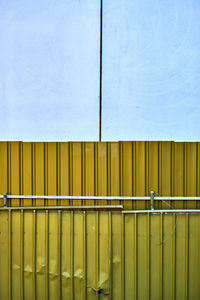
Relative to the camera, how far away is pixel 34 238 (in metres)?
2.52

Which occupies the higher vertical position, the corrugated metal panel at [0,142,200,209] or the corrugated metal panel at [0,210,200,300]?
the corrugated metal panel at [0,142,200,209]

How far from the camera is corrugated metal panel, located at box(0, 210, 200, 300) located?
2.44m

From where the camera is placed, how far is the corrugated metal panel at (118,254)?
2.44m

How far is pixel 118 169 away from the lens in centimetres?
252

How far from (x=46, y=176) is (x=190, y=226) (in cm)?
233

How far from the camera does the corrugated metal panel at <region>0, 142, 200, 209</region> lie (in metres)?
2.51

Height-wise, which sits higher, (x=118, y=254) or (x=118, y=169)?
(x=118, y=169)

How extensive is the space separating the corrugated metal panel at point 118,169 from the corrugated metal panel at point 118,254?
0.27 metres

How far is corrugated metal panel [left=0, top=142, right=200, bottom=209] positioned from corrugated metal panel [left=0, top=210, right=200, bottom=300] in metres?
0.27

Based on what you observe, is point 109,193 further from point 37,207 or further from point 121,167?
point 37,207

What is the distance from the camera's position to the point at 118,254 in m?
Answer: 2.46

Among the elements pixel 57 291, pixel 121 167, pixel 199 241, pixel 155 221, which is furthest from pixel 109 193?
pixel 57 291

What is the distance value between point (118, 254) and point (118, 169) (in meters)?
1.29

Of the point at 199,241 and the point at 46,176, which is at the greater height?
the point at 46,176
